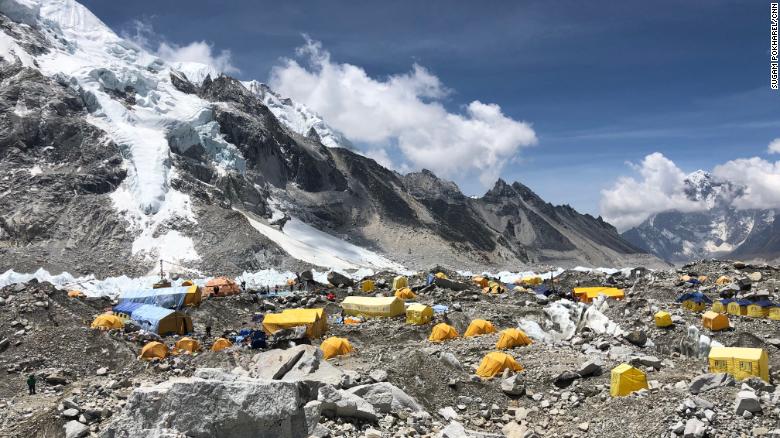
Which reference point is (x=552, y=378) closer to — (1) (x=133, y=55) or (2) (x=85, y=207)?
(2) (x=85, y=207)

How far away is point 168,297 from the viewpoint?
1485 inches

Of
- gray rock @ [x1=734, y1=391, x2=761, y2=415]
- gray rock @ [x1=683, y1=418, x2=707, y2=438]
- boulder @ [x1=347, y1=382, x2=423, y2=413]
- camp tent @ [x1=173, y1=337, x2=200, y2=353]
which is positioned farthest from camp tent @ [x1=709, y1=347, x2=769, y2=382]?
camp tent @ [x1=173, y1=337, x2=200, y2=353]

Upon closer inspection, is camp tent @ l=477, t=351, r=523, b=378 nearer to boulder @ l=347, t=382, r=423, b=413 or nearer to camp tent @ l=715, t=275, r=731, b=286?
boulder @ l=347, t=382, r=423, b=413

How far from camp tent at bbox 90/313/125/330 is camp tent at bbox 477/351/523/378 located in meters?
18.5

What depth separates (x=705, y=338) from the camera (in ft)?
68.9

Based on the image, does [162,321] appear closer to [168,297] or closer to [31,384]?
[168,297]

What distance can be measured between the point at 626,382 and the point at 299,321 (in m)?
17.2

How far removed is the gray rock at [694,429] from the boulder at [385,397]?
579 centimetres

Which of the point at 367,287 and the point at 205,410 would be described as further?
the point at 367,287

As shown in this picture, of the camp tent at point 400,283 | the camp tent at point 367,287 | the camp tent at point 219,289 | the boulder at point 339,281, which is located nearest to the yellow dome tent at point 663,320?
the camp tent at point 400,283

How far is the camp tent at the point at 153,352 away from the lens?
23558mm

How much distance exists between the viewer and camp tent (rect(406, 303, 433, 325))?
3069 cm

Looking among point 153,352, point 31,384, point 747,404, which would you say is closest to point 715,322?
point 747,404

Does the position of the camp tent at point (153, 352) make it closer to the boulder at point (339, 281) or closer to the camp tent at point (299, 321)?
the camp tent at point (299, 321)
